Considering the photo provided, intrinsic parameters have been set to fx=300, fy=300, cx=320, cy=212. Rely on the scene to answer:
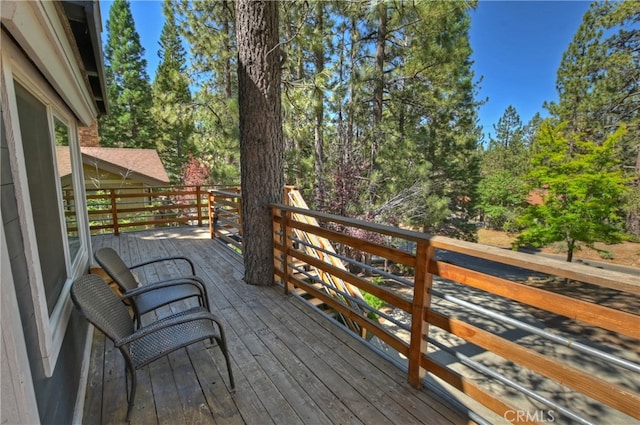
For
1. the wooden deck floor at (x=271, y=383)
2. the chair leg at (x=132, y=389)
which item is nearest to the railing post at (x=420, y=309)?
the wooden deck floor at (x=271, y=383)

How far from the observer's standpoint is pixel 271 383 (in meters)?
1.92

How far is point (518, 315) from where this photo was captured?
8.58 m

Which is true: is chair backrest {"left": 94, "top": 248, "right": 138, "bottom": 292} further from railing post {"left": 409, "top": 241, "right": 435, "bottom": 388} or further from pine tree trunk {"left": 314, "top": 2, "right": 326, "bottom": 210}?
pine tree trunk {"left": 314, "top": 2, "right": 326, "bottom": 210}

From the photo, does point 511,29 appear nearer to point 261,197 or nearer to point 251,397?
point 261,197

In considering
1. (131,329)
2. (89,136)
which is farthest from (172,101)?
→ (131,329)

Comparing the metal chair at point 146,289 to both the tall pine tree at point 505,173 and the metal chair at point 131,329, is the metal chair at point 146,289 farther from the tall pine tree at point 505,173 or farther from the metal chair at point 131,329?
the tall pine tree at point 505,173

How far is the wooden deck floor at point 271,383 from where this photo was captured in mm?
1663

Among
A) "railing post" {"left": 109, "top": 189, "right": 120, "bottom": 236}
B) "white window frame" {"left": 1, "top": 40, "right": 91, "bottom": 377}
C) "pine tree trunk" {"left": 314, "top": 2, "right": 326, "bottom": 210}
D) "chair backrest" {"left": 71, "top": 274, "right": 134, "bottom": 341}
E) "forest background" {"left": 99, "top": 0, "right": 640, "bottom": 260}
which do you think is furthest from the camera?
"pine tree trunk" {"left": 314, "top": 2, "right": 326, "bottom": 210}

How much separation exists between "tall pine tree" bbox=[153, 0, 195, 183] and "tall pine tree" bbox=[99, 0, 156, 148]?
124 cm

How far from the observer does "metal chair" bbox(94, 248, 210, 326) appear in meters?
2.28

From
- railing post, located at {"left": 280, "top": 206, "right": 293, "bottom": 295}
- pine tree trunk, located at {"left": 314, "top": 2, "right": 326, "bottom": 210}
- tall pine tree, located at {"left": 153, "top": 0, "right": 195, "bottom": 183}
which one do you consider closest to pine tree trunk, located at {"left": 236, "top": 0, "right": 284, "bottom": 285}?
railing post, located at {"left": 280, "top": 206, "right": 293, "bottom": 295}

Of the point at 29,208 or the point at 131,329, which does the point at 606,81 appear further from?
the point at 29,208

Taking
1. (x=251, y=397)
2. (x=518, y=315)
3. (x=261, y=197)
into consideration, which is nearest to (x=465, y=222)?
(x=518, y=315)

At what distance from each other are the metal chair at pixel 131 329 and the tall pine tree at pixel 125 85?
641 inches
